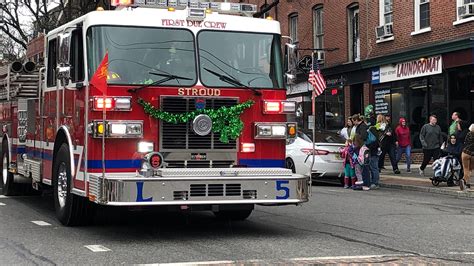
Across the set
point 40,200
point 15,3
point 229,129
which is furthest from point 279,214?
point 15,3

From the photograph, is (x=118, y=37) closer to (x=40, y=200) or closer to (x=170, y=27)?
(x=170, y=27)

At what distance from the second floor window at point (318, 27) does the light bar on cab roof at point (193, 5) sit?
1824cm

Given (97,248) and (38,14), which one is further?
(38,14)

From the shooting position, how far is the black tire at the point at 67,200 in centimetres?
870

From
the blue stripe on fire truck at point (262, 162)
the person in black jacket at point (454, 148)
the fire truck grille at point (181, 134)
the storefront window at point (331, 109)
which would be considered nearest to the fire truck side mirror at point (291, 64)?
the blue stripe on fire truck at point (262, 162)

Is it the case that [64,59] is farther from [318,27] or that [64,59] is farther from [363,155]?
[318,27]

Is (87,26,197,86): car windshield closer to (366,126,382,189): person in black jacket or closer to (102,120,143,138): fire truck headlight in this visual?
(102,120,143,138): fire truck headlight

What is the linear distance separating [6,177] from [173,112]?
6.28 meters

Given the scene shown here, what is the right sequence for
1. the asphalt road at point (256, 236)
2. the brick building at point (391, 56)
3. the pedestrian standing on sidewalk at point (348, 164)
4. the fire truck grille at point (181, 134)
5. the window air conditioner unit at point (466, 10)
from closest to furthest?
the asphalt road at point (256, 236) → the fire truck grille at point (181, 134) → the pedestrian standing on sidewalk at point (348, 164) → the window air conditioner unit at point (466, 10) → the brick building at point (391, 56)

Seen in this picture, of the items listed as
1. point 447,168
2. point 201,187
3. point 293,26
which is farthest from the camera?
point 293,26

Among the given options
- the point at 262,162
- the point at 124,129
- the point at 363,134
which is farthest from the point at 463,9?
the point at 124,129

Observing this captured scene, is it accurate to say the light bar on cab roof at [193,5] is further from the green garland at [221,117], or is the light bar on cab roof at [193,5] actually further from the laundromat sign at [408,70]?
the laundromat sign at [408,70]

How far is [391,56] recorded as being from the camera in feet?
73.1

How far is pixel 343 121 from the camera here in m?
25.4
